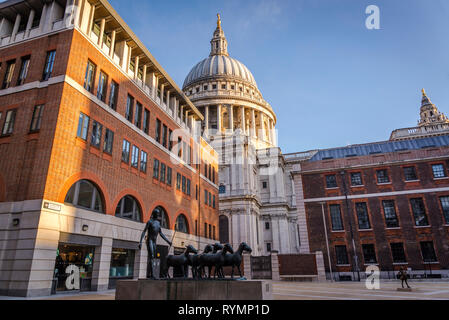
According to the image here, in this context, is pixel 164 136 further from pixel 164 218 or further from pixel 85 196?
pixel 85 196

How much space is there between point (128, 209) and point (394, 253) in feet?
96.6

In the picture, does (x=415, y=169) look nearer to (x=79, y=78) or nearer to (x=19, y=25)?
(x=79, y=78)

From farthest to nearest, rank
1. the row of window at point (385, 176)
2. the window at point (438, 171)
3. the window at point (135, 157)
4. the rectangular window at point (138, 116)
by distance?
the row of window at point (385, 176) < the window at point (438, 171) < the rectangular window at point (138, 116) < the window at point (135, 157)

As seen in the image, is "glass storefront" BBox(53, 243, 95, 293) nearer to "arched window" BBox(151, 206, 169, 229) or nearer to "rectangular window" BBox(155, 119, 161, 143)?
"arched window" BBox(151, 206, 169, 229)

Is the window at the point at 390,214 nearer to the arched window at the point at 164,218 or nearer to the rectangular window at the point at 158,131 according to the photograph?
the arched window at the point at 164,218

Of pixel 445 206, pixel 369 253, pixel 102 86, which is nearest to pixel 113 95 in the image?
pixel 102 86

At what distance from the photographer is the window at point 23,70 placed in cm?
2088

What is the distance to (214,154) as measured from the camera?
156ft

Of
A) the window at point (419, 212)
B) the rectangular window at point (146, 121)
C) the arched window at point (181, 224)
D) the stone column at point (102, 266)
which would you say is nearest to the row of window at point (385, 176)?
the window at point (419, 212)

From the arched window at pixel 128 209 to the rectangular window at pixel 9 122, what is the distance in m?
9.02

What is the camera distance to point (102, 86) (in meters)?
22.9
